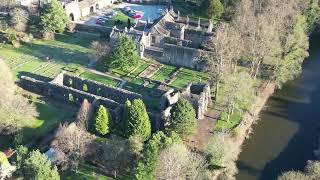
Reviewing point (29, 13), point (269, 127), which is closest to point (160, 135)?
point (269, 127)

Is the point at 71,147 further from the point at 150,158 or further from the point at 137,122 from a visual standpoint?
the point at 150,158

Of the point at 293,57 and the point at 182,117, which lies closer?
the point at 182,117

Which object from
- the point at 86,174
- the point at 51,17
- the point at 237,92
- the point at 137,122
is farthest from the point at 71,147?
the point at 51,17

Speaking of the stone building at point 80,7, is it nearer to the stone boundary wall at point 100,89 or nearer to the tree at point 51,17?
the tree at point 51,17

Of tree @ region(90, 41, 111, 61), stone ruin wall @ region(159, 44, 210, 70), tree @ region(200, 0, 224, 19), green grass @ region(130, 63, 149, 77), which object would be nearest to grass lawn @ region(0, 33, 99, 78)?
tree @ region(90, 41, 111, 61)

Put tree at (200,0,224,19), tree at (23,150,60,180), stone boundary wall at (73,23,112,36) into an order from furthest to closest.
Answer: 1. tree at (200,0,224,19)
2. stone boundary wall at (73,23,112,36)
3. tree at (23,150,60,180)

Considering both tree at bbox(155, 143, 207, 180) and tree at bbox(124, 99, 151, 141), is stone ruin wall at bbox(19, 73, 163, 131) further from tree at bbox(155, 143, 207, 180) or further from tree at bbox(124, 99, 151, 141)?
tree at bbox(155, 143, 207, 180)

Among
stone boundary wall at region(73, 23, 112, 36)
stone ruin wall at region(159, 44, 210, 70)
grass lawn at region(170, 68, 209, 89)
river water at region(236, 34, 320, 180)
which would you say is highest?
stone boundary wall at region(73, 23, 112, 36)
